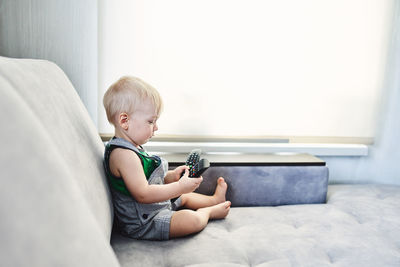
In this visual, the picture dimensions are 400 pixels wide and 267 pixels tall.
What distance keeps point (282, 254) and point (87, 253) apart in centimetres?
72

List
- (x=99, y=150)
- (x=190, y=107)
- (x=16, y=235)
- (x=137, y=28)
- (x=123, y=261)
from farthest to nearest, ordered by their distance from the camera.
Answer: (x=190, y=107), (x=137, y=28), (x=99, y=150), (x=123, y=261), (x=16, y=235)

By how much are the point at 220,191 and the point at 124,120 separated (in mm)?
551

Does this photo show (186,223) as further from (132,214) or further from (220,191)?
(220,191)

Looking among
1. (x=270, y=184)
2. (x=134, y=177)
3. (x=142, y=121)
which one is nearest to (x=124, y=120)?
(x=142, y=121)

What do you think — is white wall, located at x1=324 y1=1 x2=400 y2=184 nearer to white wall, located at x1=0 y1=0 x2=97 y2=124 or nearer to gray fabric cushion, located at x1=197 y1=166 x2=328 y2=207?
gray fabric cushion, located at x1=197 y1=166 x2=328 y2=207

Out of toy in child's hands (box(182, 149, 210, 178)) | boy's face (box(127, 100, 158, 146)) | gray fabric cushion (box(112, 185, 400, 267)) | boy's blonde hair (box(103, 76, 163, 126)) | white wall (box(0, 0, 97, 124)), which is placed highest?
white wall (box(0, 0, 97, 124))

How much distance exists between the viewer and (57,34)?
4.49 ft

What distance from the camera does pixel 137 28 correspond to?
1552 mm

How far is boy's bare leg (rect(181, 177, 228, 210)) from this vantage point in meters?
1.37

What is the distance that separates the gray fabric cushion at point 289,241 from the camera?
3.24 ft

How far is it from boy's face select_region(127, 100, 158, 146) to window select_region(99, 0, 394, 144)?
50 cm

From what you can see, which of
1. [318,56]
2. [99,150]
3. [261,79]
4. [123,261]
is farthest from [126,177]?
[318,56]

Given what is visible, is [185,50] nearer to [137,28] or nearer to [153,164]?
[137,28]

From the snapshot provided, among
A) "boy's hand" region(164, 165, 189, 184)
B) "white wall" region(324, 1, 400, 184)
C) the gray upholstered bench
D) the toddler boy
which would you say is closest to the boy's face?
the toddler boy
